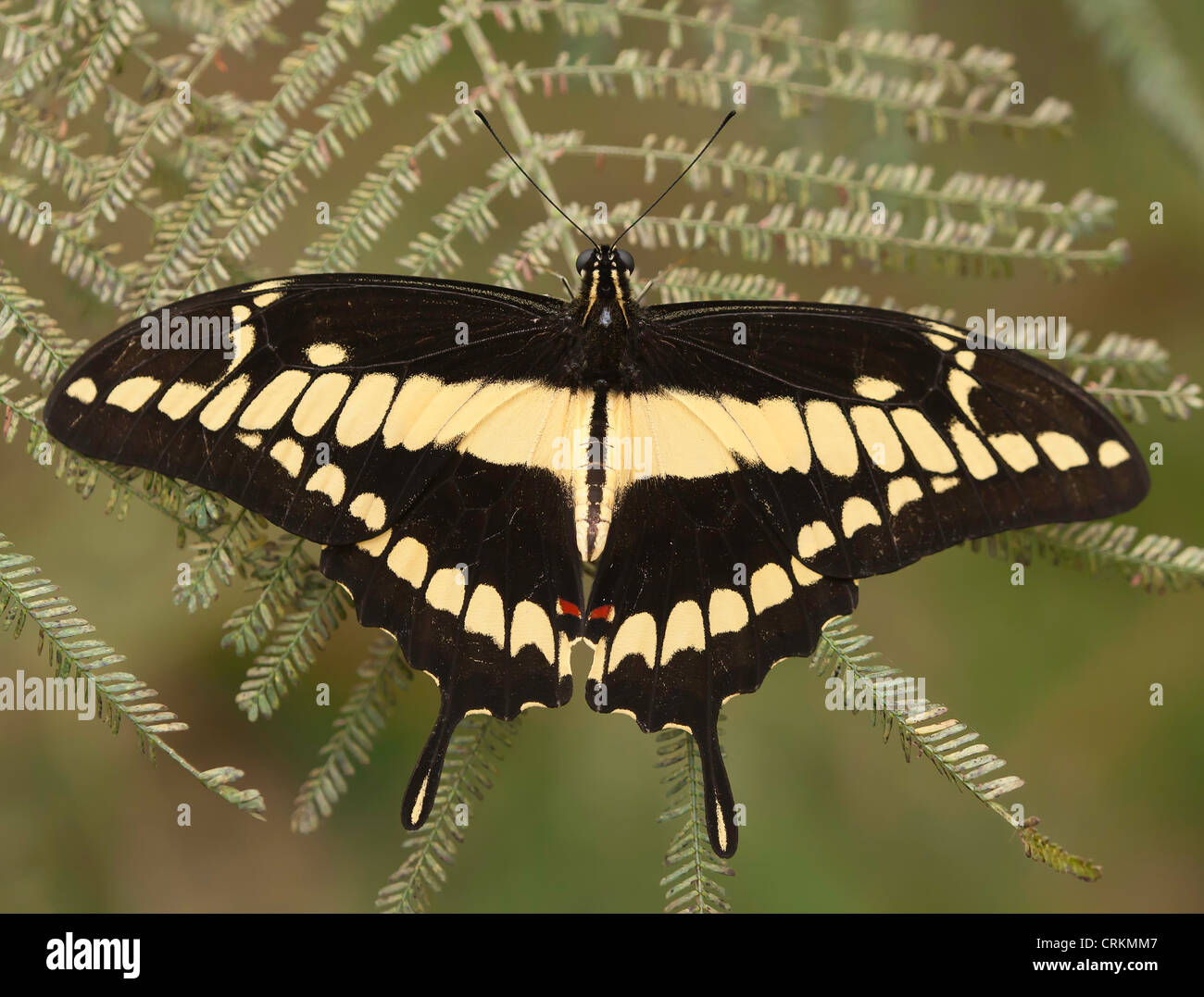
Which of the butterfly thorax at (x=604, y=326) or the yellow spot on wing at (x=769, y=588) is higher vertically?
the butterfly thorax at (x=604, y=326)

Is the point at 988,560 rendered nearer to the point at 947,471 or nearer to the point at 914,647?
the point at 914,647

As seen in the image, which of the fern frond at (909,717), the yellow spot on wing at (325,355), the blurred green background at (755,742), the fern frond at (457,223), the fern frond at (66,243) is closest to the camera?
the fern frond at (909,717)

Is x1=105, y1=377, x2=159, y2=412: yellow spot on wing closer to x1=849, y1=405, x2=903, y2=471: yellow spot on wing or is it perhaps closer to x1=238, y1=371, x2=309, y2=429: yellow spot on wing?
x1=238, y1=371, x2=309, y2=429: yellow spot on wing

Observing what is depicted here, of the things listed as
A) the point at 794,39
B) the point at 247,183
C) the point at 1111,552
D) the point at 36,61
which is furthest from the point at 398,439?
the point at 1111,552

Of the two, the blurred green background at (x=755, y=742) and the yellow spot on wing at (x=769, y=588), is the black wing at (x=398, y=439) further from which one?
the blurred green background at (x=755, y=742)

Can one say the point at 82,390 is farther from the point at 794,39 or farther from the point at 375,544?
the point at 794,39

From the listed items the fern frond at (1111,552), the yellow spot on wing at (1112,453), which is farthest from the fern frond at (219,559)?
the yellow spot on wing at (1112,453)

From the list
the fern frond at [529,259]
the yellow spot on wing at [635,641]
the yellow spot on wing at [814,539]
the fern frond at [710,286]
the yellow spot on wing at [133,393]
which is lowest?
the yellow spot on wing at [635,641]

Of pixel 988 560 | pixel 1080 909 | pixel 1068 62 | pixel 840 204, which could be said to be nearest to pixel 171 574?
pixel 840 204
